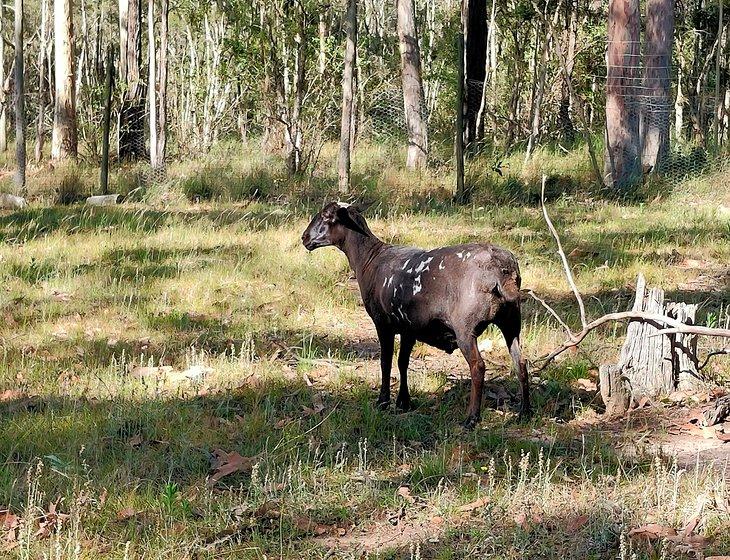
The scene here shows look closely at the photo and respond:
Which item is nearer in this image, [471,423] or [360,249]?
[471,423]

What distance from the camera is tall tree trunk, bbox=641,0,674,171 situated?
53.8 ft

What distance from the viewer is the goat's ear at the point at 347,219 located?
7.73m

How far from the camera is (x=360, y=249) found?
767 centimetres

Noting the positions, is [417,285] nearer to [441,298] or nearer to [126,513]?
[441,298]

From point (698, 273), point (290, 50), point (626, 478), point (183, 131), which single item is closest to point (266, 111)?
point (290, 50)

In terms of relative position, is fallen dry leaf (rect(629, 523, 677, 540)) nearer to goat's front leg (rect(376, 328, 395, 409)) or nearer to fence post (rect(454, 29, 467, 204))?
goat's front leg (rect(376, 328, 395, 409))

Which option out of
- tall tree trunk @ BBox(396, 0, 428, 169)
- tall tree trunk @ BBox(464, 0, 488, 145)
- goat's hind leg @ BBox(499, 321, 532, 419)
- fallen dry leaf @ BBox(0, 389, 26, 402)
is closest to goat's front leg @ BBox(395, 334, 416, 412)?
goat's hind leg @ BBox(499, 321, 532, 419)

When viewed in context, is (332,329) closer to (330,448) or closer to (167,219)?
(330,448)

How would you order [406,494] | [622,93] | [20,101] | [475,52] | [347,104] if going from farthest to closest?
1. [475,52]
2. [622,93]
3. [20,101]
4. [347,104]
5. [406,494]

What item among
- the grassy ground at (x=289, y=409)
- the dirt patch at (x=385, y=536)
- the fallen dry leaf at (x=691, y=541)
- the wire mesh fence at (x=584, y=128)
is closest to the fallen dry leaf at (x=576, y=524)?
the grassy ground at (x=289, y=409)

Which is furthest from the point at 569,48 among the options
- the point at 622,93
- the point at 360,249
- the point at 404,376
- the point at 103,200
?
the point at 404,376

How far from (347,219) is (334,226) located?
5.0 inches

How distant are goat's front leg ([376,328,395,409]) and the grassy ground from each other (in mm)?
185

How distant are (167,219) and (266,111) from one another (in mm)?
5030
